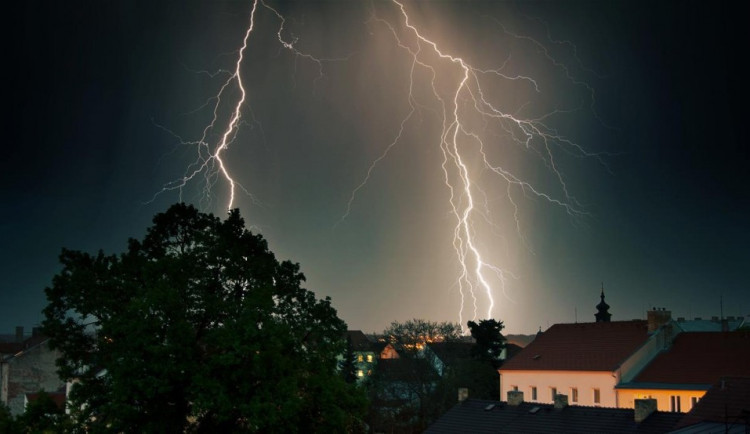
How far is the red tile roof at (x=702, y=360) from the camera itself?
150 ft

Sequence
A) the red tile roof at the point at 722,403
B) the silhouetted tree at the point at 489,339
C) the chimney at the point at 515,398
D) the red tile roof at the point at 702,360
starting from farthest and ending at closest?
the silhouetted tree at the point at 489,339 → the red tile roof at the point at 702,360 → the chimney at the point at 515,398 → the red tile roof at the point at 722,403

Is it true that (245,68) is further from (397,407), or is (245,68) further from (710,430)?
(710,430)

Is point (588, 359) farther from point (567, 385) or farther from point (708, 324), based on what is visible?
point (708, 324)

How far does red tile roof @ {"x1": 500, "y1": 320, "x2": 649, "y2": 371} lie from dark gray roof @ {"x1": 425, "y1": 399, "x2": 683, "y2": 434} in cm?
1519

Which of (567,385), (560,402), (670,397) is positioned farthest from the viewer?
(567,385)

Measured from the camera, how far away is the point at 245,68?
64750 mm

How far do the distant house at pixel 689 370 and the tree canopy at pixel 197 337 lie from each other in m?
26.4

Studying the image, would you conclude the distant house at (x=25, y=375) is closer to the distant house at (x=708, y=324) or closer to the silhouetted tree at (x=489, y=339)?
the silhouetted tree at (x=489, y=339)

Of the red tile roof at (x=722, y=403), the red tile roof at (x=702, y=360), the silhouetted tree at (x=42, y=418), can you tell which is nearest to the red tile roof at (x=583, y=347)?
the red tile roof at (x=702, y=360)

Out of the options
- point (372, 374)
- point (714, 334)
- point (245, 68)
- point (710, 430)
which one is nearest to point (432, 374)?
point (372, 374)

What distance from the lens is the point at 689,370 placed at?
4700 cm

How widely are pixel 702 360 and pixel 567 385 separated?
7705mm

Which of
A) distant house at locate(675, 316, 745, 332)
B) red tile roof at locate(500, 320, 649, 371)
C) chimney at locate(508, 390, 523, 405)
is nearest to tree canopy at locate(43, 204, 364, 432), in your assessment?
chimney at locate(508, 390, 523, 405)

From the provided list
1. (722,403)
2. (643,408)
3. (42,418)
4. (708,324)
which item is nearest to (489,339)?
(708,324)
